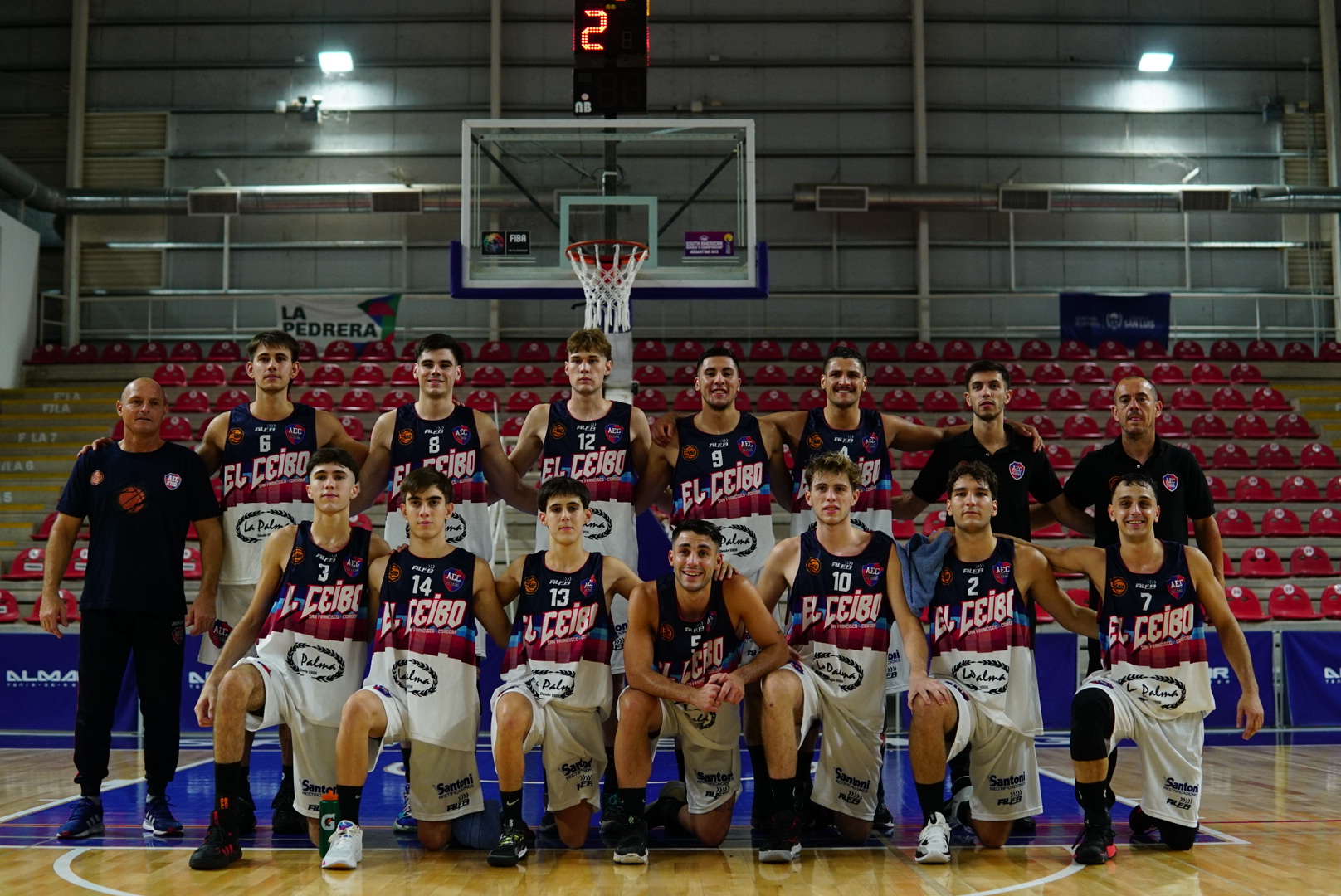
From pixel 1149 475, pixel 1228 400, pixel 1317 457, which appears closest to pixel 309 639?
pixel 1149 475

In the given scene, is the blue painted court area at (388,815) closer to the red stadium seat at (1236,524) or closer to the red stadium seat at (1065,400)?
the red stadium seat at (1236,524)

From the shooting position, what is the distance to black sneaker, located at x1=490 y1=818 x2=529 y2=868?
454cm

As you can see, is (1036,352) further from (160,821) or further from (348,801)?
(160,821)

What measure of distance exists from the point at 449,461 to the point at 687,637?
5.30ft

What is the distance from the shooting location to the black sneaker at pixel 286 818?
5188mm

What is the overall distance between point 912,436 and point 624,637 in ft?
6.61

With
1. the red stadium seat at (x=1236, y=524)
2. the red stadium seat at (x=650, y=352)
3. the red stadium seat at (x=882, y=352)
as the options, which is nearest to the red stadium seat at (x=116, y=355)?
the red stadium seat at (x=650, y=352)

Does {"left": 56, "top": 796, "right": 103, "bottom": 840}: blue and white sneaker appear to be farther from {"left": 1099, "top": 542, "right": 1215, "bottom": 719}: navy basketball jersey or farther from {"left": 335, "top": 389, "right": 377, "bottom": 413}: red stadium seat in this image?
{"left": 335, "top": 389, "right": 377, "bottom": 413}: red stadium seat

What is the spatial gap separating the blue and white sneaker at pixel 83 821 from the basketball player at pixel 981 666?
3654mm

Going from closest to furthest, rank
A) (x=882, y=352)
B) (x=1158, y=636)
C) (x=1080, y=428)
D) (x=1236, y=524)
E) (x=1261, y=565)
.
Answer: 1. (x=1158, y=636)
2. (x=1261, y=565)
3. (x=1236, y=524)
4. (x=1080, y=428)
5. (x=882, y=352)

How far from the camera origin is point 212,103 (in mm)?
17281

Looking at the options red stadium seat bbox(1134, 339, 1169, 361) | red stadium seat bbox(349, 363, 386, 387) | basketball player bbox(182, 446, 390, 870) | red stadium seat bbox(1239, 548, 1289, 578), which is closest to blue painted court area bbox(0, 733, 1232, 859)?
basketball player bbox(182, 446, 390, 870)

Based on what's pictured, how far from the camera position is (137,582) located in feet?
17.4

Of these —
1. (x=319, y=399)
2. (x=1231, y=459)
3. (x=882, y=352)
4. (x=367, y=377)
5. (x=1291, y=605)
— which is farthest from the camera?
(x=882, y=352)
